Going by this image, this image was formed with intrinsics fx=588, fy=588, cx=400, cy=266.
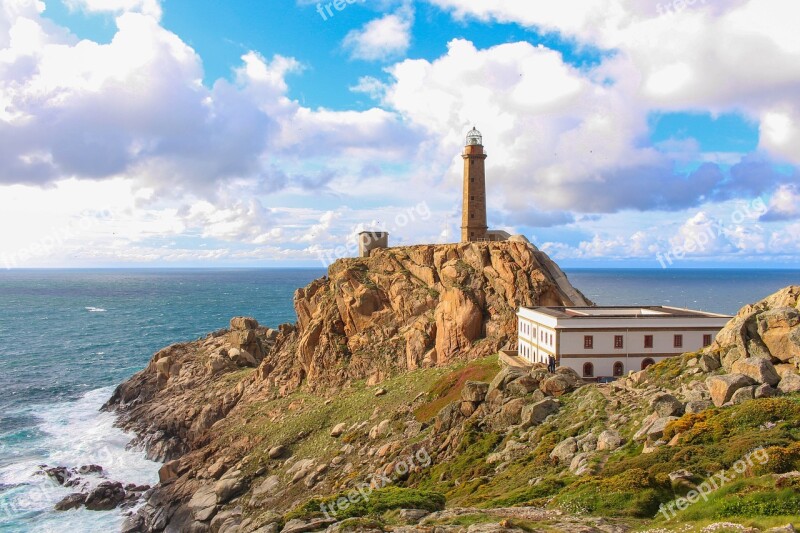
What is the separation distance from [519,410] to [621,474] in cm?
1435

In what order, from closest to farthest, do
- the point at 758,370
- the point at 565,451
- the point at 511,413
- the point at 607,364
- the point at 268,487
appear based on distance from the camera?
the point at 758,370
the point at 565,451
the point at 511,413
the point at 268,487
the point at 607,364

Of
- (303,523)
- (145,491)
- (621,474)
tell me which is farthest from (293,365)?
(621,474)

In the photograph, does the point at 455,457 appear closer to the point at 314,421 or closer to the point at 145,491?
the point at 314,421

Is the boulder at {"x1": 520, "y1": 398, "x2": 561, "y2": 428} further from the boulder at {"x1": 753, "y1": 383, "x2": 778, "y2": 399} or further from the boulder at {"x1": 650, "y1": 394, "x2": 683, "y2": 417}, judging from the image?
the boulder at {"x1": 753, "y1": 383, "x2": 778, "y2": 399}

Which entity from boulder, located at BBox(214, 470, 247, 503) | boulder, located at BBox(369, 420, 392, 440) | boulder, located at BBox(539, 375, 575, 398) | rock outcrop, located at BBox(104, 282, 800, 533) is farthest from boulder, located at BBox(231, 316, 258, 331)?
boulder, located at BBox(539, 375, 575, 398)

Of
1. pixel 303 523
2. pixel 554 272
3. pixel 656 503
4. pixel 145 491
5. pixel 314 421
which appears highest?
pixel 554 272

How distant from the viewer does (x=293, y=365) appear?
68625mm

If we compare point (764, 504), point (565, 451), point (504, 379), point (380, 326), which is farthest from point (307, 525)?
point (380, 326)

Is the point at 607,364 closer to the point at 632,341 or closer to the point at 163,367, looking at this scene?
the point at 632,341

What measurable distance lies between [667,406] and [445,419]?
1663 centimetres

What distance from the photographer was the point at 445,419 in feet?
135

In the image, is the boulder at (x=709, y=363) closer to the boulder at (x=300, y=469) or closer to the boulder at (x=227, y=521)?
the boulder at (x=300, y=469)

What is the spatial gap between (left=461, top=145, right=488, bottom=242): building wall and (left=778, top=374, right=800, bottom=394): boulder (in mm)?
48270

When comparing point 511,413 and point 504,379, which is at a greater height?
point 504,379
